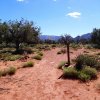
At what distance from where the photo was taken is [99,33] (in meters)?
61.3

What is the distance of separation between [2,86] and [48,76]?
4.16m

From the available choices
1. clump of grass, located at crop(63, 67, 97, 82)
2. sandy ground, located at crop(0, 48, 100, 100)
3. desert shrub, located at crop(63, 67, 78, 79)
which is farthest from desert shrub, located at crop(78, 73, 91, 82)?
desert shrub, located at crop(63, 67, 78, 79)

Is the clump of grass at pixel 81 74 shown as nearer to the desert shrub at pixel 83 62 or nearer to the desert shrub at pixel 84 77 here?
the desert shrub at pixel 84 77

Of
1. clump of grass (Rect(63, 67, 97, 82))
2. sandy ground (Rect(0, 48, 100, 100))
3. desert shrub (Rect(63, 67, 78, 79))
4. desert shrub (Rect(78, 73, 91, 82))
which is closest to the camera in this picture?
sandy ground (Rect(0, 48, 100, 100))

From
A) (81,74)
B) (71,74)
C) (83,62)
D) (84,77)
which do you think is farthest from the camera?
(83,62)

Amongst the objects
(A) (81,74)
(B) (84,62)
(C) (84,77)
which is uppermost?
(B) (84,62)

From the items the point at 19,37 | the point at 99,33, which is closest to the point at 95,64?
the point at 19,37

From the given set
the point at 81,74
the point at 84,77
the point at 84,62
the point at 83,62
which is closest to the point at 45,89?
the point at 84,77

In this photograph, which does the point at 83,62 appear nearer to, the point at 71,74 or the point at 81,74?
the point at 71,74

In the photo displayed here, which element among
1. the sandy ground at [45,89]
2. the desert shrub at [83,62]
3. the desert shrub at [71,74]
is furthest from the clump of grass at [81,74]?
the desert shrub at [83,62]

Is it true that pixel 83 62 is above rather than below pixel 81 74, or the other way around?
above

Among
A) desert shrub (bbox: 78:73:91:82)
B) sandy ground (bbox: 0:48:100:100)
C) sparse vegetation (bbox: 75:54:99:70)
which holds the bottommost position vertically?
sandy ground (bbox: 0:48:100:100)

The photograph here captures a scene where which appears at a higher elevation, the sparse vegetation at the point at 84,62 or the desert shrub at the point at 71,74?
the sparse vegetation at the point at 84,62

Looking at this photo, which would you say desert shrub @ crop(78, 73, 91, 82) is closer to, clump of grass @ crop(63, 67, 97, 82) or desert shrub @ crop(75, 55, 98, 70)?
clump of grass @ crop(63, 67, 97, 82)
